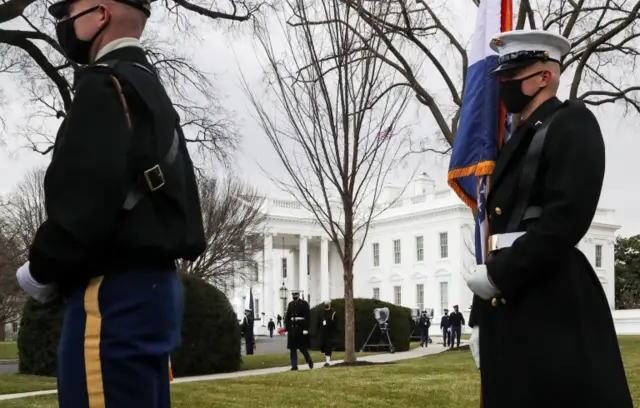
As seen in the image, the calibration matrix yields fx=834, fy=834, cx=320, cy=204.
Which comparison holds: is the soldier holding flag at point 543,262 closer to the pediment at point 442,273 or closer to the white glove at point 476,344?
the white glove at point 476,344

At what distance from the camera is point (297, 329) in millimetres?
19656

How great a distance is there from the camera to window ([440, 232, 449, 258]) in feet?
217

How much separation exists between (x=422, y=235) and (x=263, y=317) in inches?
656

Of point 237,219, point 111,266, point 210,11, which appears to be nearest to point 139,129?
point 111,266

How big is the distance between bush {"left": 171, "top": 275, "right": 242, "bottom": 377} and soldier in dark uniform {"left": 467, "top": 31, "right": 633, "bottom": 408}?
1425 centimetres

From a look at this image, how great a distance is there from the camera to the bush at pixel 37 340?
1622 centimetres

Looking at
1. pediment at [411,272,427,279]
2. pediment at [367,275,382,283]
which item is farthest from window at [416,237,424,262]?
pediment at [367,275,382,283]

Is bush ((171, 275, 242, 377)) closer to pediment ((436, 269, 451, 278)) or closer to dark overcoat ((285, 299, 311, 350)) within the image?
dark overcoat ((285, 299, 311, 350))

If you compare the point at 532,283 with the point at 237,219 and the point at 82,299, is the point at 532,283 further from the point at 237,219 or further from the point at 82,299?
the point at 237,219

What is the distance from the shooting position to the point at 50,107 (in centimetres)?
1599

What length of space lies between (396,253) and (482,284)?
226 ft

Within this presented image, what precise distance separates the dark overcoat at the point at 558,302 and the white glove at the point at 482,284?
0.12 ft

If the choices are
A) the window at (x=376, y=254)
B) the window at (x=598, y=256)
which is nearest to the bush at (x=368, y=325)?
the window at (x=376, y=254)

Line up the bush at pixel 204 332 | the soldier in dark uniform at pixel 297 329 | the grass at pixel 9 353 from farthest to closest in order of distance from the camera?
the grass at pixel 9 353
the soldier in dark uniform at pixel 297 329
the bush at pixel 204 332
